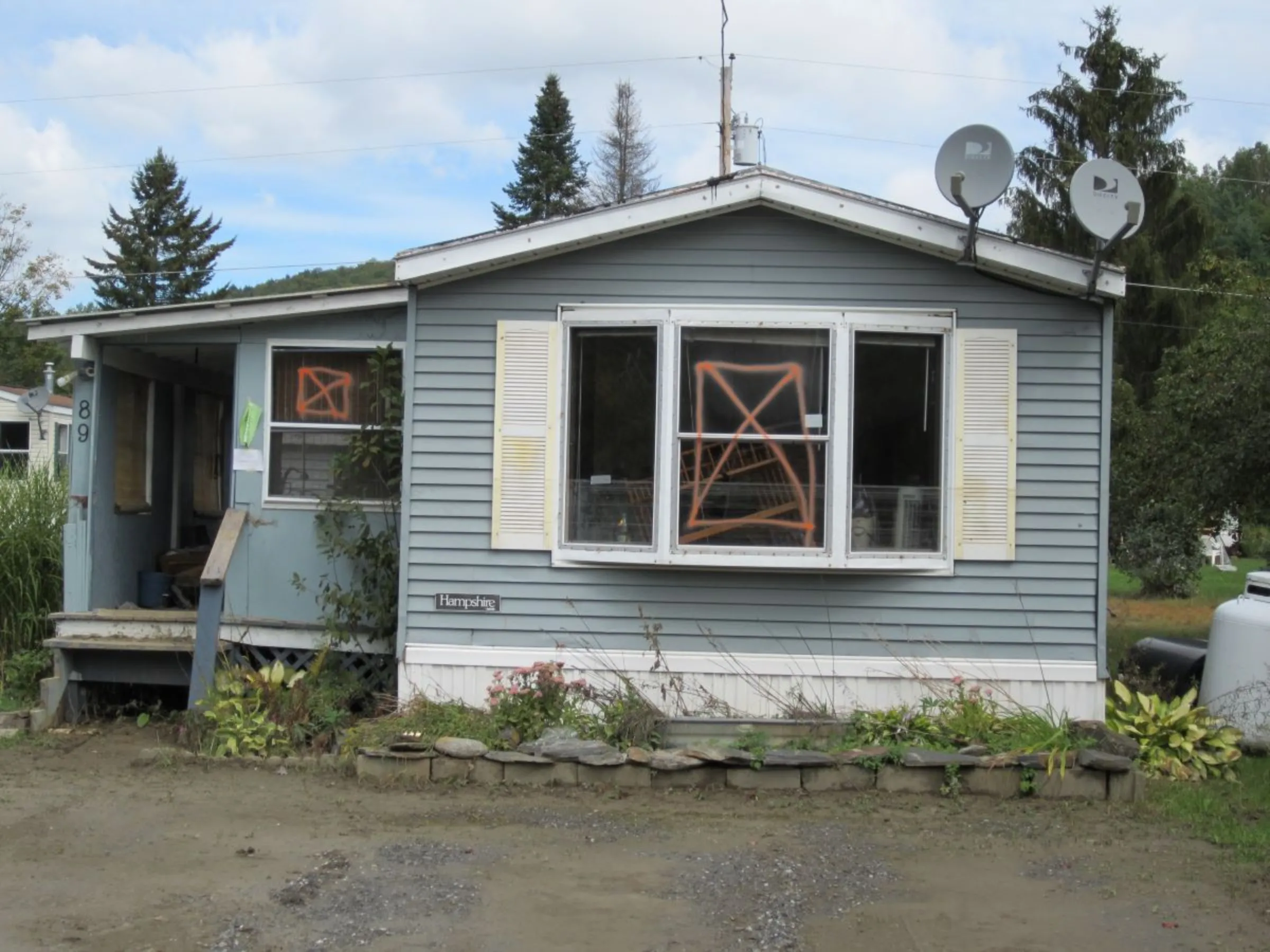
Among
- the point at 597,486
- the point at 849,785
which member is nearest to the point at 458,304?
the point at 597,486

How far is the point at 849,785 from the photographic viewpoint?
23.9ft

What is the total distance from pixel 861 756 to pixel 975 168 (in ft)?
11.5

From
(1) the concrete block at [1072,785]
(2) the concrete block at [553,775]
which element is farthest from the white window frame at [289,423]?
(1) the concrete block at [1072,785]

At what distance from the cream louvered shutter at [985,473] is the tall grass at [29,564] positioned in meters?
6.70

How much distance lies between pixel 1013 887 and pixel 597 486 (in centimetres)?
347

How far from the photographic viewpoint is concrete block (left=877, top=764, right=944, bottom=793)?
7207 millimetres

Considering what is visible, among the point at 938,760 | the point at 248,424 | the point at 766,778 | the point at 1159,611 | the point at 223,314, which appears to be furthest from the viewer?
the point at 1159,611

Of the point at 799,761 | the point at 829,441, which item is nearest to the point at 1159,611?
the point at 829,441

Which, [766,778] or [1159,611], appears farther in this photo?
[1159,611]

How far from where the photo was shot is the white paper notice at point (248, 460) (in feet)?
29.0

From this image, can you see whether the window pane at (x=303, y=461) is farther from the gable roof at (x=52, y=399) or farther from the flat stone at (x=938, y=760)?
the gable roof at (x=52, y=399)

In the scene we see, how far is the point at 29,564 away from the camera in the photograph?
9.58m

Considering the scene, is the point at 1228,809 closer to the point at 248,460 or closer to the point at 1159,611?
the point at 248,460

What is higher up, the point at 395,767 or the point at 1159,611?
the point at 1159,611
